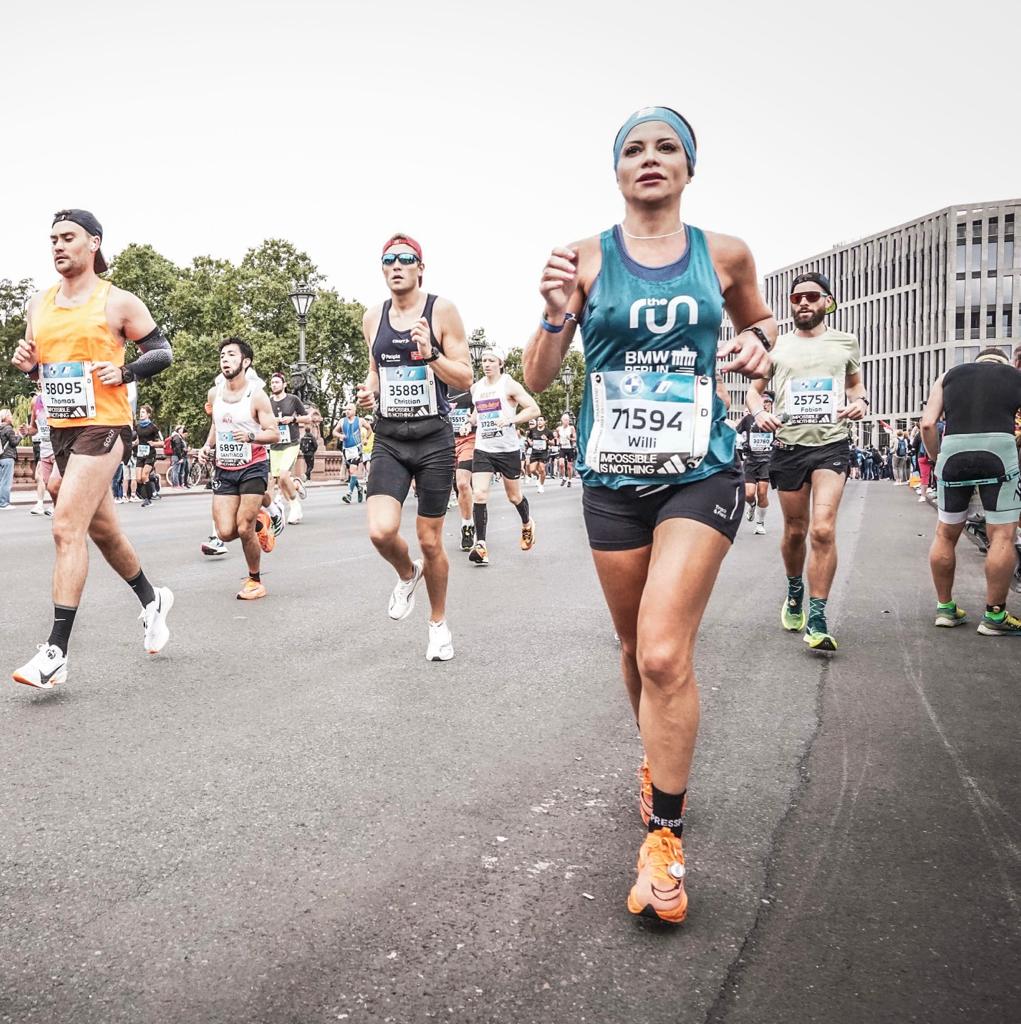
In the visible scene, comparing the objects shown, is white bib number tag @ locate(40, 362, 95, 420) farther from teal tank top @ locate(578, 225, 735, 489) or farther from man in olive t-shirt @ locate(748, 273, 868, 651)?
man in olive t-shirt @ locate(748, 273, 868, 651)

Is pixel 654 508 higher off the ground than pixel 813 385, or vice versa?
pixel 813 385

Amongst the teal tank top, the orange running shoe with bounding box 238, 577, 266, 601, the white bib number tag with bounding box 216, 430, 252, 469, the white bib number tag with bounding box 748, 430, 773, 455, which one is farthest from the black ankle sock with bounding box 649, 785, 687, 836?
the white bib number tag with bounding box 748, 430, 773, 455

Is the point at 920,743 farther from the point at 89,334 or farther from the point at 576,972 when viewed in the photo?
the point at 89,334

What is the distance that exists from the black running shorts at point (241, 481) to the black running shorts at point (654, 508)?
591 centimetres

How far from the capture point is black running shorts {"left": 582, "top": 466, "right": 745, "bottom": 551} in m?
2.96

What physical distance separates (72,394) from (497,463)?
238 inches

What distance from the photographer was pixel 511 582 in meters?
8.97

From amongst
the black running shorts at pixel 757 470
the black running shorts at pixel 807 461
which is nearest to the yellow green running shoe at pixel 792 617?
the black running shorts at pixel 807 461

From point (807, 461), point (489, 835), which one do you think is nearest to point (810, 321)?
point (807, 461)

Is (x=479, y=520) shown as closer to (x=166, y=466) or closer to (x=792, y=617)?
(x=792, y=617)

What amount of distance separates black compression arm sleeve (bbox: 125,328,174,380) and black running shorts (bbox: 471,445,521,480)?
211 inches

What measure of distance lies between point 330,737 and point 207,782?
25.8 inches

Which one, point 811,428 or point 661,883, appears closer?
point 661,883

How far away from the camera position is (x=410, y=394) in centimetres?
573
